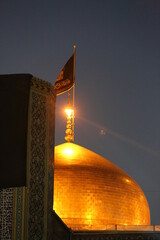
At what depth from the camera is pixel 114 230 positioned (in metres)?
14.6

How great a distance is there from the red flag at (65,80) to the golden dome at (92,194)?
1465 mm

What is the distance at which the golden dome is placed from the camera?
16031mm

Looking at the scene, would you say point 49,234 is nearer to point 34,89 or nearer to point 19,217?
point 19,217

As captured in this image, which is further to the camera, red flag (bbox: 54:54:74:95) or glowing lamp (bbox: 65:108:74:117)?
glowing lamp (bbox: 65:108:74:117)

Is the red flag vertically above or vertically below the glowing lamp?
above

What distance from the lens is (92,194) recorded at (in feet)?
53.8

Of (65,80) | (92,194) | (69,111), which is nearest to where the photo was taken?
(92,194)

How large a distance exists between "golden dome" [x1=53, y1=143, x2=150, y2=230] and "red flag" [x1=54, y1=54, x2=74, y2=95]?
147cm

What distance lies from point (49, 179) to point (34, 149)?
66 cm

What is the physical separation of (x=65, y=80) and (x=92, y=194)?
10.4ft

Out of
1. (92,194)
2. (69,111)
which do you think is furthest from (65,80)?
(92,194)

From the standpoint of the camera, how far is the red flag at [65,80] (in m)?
17.9

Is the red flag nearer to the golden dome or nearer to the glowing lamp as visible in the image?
the glowing lamp

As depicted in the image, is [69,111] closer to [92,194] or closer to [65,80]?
[65,80]
